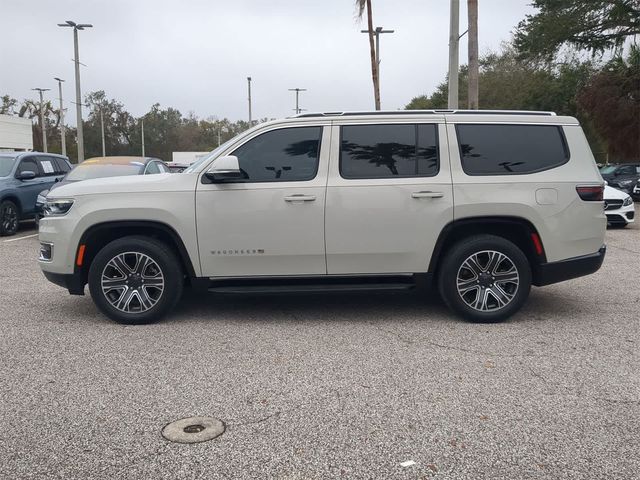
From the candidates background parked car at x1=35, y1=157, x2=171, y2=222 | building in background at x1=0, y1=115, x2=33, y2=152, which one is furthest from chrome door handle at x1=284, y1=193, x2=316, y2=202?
building in background at x1=0, y1=115, x2=33, y2=152

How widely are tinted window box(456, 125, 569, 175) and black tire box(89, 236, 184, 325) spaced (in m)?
2.93

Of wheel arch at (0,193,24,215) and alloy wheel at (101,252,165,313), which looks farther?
wheel arch at (0,193,24,215)

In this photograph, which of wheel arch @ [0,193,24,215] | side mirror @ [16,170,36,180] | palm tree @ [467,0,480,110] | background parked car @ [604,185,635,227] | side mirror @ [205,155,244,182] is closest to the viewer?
side mirror @ [205,155,244,182]

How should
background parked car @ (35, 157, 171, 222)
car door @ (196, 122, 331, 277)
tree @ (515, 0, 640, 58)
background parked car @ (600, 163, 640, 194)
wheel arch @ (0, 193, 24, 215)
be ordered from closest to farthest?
car door @ (196, 122, 331, 277) < background parked car @ (35, 157, 171, 222) < wheel arch @ (0, 193, 24, 215) < background parked car @ (600, 163, 640, 194) < tree @ (515, 0, 640, 58)

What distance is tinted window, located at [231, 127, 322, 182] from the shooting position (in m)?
5.67

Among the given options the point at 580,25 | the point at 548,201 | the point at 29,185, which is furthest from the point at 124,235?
the point at 580,25

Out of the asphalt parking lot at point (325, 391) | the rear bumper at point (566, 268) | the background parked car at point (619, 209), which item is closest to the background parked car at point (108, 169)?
the asphalt parking lot at point (325, 391)

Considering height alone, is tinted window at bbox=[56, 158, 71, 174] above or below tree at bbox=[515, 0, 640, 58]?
below

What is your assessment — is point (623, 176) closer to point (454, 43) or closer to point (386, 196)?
point (454, 43)

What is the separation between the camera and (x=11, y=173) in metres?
12.8

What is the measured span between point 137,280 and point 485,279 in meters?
3.27

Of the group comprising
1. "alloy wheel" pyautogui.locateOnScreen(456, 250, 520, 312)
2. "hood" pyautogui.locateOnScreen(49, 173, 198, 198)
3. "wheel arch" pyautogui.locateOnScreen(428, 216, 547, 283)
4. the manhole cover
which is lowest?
the manhole cover

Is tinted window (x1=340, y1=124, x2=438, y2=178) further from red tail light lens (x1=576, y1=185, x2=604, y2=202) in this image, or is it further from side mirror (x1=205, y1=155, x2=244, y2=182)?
red tail light lens (x1=576, y1=185, x2=604, y2=202)

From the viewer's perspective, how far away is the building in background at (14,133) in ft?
167
